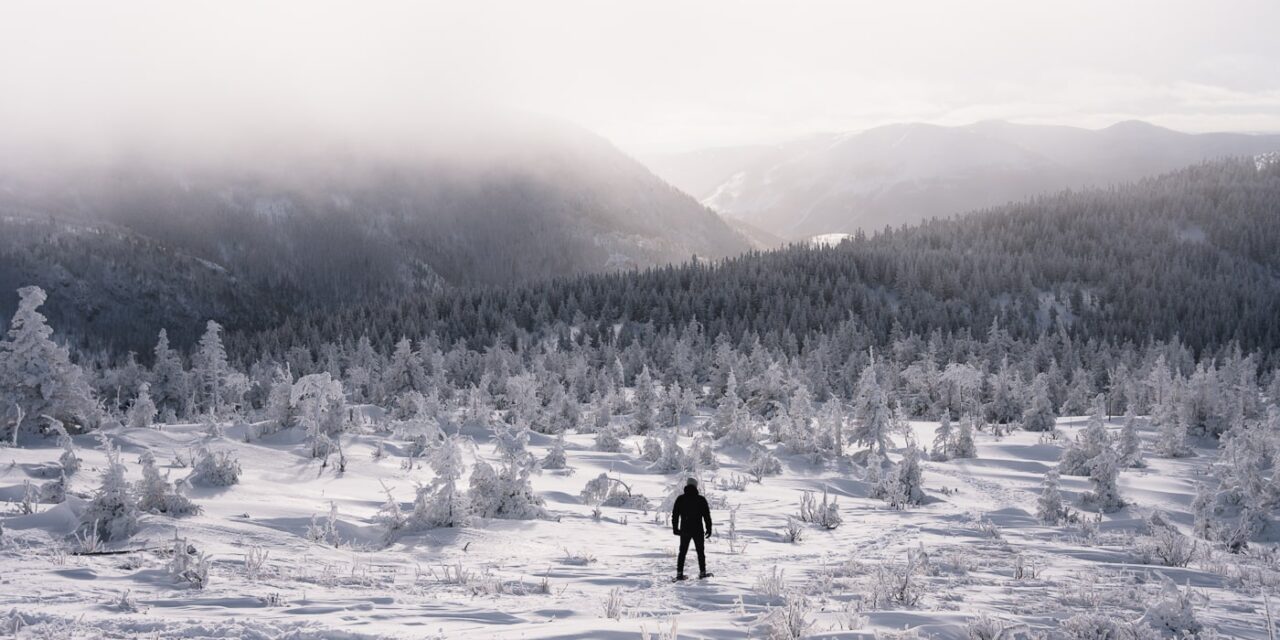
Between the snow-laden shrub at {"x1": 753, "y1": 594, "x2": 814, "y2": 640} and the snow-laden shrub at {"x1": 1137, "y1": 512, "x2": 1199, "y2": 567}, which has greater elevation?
the snow-laden shrub at {"x1": 753, "y1": 594, "x2": 814, "y2": 640}

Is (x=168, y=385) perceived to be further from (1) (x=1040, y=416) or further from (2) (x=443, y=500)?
Answer: (1) (x=1040, y=416)

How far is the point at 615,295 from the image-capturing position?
351 ft

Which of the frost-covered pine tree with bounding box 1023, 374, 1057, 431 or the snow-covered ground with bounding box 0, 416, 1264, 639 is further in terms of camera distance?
the frost-covered pine tree with bounding box 1023, 374, 1057, 431

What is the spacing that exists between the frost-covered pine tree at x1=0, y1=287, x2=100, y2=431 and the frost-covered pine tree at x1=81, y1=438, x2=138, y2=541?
428 inches

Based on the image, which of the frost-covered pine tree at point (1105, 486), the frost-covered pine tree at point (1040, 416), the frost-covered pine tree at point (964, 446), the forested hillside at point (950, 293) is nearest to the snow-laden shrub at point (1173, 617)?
the frost-covered pine tree at point (1105, 486)

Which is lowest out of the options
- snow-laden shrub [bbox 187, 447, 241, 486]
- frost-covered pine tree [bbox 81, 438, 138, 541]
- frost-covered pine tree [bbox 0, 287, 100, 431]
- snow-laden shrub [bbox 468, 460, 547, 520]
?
snow-laden shrub [bbox 468, 460, 547, 520]

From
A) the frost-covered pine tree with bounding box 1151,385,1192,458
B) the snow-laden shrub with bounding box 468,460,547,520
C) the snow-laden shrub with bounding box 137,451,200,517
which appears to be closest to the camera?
the snow-laden shrub with bounding box 137,451,200,517

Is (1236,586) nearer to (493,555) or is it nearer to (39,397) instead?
(493,555)

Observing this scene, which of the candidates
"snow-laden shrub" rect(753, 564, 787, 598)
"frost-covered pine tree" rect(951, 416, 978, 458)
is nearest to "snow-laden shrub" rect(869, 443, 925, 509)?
"frost-covered pine tree" rect(951, 416, 978, 458)

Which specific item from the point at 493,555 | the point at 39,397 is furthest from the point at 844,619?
the point at 39,397

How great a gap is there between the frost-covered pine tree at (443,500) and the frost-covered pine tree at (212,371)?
26.5 m

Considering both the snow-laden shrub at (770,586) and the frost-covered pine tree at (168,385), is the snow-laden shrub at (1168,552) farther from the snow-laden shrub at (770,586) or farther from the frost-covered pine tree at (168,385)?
the frost-covered pine tree at (168,385)

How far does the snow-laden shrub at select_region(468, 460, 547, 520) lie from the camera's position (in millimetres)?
15529

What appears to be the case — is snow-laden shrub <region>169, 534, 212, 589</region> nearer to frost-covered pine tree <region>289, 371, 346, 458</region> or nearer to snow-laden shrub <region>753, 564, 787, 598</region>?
snow-laden shrub <region>753, 564, 787, 598</region>
